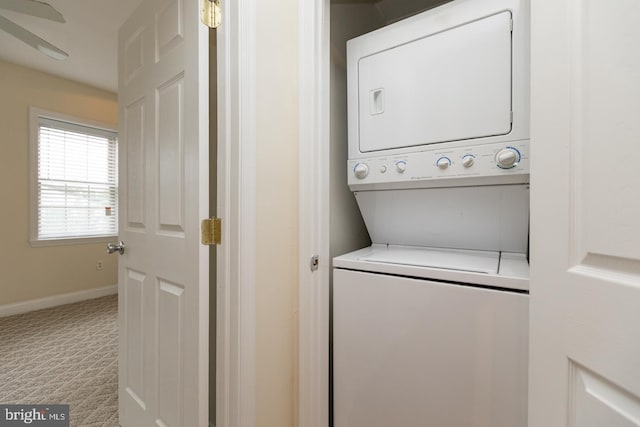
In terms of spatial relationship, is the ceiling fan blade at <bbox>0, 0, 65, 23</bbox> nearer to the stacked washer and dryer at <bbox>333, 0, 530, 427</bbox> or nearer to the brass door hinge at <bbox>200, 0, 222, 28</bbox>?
the brass door hinge at <bbox>200, 0, 222, 28</bbox>

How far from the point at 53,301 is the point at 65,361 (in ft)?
5.24

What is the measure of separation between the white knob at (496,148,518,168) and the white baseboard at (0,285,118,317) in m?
4.47

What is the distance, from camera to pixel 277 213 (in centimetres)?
106

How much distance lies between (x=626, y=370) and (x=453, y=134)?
2.67 ft

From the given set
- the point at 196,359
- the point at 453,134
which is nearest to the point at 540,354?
the point at 453,134

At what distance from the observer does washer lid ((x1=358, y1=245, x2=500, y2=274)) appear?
0.97m

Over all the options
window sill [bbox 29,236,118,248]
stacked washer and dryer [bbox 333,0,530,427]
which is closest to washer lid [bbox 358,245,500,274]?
stacked washer and dryer [bbox 333,0,530,427]

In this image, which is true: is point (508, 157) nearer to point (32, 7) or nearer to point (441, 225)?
point (441, 225)

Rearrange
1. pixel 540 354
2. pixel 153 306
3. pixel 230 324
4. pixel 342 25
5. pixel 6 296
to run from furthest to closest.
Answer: pixel 6 296 < pixel 342 25 < pixel 153 306 < pixel 230 324 < pixel 540 354

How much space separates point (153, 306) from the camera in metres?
1.22

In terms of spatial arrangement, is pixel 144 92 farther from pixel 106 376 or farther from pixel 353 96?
pixel 106 376

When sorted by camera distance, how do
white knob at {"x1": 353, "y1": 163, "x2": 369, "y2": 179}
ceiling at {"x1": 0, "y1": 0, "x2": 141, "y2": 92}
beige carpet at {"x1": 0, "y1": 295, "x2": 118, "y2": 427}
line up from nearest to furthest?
white knob at {"x1": 353, "y1": 163, "x2": 369, "y2": 179}
beige carpet at {"x1": 0, "y1": 295, "x2": 118, "y2": 427}
ceiling at {"x1": 0, "y1": 0, "x2": 141, "y2": 92}

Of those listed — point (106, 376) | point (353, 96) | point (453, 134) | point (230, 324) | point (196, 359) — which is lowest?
point (106, 376)

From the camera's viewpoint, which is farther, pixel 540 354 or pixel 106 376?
pixel 106 376
